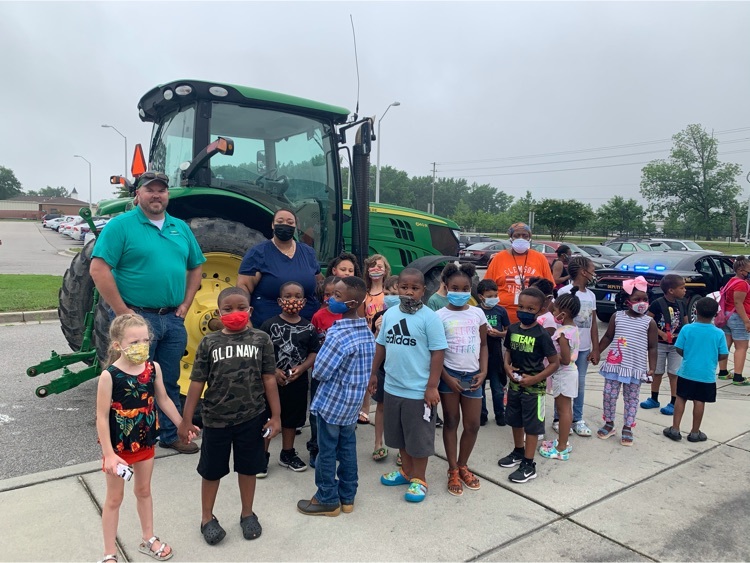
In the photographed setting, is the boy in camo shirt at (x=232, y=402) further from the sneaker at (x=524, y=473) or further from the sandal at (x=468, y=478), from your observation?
the sneaker at (x=524, y=473)

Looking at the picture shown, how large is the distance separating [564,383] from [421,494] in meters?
1.47

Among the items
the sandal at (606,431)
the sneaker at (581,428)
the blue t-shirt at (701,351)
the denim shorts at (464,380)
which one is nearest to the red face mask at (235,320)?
the denim shorts at (464,380)

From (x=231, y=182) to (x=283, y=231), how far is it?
1519 mm

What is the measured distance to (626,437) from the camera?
4266 millimetres

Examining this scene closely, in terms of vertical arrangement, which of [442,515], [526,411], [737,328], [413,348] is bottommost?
[442,515]

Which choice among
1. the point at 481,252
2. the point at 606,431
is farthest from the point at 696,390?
the point at 481,252

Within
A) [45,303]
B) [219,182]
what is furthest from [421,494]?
[45,303]

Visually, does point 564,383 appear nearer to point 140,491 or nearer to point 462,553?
point 462,553

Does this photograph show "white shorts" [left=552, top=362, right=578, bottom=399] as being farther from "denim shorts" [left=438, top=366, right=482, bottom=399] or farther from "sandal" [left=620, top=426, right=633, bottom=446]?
"denim shorts" [left=438, top=366, right=482, bottom=399]

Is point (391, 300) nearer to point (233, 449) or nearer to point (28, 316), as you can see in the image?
point (233, 449)

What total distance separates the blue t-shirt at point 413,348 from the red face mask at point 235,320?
0.94 metres

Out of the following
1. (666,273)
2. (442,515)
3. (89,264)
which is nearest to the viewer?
A: (442,515)

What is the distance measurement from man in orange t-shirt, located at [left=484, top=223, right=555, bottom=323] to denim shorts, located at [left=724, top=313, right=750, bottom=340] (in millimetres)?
2968

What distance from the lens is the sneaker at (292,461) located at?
3.61 meters
